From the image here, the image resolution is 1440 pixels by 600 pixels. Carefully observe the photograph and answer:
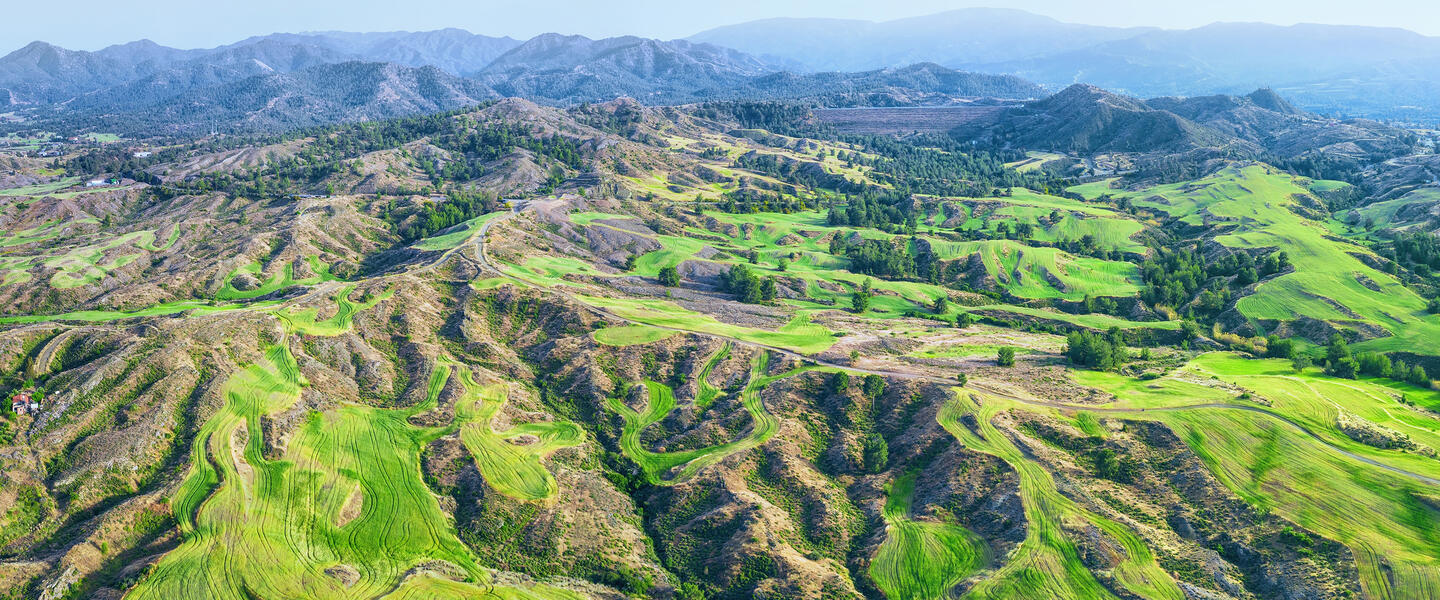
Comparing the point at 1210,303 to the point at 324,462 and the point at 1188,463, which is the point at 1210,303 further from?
the point at 324,462

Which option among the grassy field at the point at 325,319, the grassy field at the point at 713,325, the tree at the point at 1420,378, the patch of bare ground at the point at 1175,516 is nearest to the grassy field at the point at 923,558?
the patch of bare ground at the point at 1175,516

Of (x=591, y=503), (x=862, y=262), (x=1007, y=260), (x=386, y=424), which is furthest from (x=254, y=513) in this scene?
(x=1007, y=260)

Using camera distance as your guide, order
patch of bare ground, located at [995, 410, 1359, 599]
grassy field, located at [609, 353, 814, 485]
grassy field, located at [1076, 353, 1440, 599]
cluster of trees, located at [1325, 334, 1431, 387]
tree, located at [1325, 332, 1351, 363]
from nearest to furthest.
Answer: grassy field, located at [1076, 353, 1440, 599] < patch of bare ground, located at [995, 410, 1359, 599] < grassy field, located at [609, 353, 814, 485] < cluster of trees, located at [1325, 334, 1431, 387] < tree, located at [1325, 332, 1351, 363]

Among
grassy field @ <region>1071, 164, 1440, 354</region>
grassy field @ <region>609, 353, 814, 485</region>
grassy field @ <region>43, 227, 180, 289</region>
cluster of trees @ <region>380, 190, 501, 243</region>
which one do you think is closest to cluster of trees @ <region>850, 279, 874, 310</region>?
grassy field @ <region>609, 353, 814, 485</region>

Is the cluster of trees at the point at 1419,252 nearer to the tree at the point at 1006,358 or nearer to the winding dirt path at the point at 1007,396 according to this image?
the winding dirt path at the point at 1007,396

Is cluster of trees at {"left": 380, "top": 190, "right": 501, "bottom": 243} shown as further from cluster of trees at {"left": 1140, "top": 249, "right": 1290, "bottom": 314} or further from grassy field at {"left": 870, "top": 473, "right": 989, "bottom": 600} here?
cluster of trees at {"left": 1140, "top": 249, "right": 1290, "bottom": 314}
